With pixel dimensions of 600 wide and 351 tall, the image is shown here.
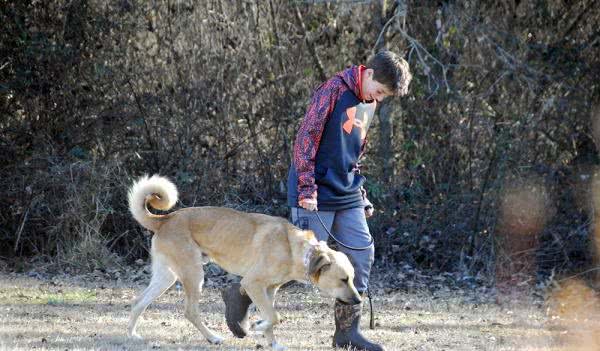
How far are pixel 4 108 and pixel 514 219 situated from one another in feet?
20.3

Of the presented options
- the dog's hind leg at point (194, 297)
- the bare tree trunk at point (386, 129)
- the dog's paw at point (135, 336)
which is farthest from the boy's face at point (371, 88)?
the bare tree trunk at point (386, 129)

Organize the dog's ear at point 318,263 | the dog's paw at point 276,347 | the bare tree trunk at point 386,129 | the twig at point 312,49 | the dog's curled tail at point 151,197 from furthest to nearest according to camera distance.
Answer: the twig at point 312,49 → the bare tree trunk at point 386,129 → the dog's curled tail at point 151,197 → the dog's paw at point 276,347 → the dog's ear at point 318,263

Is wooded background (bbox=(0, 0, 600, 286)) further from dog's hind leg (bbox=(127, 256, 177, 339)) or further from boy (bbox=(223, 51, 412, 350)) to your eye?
boy (bbox=(223, 51, 412, 350))

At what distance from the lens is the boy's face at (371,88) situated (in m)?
5.95

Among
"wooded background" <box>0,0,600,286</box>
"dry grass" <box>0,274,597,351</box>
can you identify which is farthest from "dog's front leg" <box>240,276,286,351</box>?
"wooded background" <box>0,0,600,286</box>

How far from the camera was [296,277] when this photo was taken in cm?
637

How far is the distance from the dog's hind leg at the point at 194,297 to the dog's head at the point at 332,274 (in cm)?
87

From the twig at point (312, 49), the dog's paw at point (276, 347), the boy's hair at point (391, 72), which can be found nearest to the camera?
the boy's hair at point (391, 72)

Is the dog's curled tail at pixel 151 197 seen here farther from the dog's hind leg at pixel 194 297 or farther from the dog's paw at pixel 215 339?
the dog's paw at pixel 215 339

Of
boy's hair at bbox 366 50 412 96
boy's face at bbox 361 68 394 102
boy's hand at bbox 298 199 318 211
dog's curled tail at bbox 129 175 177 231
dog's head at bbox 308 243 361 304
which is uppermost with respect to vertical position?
boy's hair at bbox 366 50 412 96

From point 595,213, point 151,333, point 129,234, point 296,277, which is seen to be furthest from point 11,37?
point 595,213

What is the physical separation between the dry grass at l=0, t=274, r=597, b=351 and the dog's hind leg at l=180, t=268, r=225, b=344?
9 centimetres

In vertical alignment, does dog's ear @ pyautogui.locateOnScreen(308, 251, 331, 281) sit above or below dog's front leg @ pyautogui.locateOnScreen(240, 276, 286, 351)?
above

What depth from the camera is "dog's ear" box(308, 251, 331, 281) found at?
242 inches
